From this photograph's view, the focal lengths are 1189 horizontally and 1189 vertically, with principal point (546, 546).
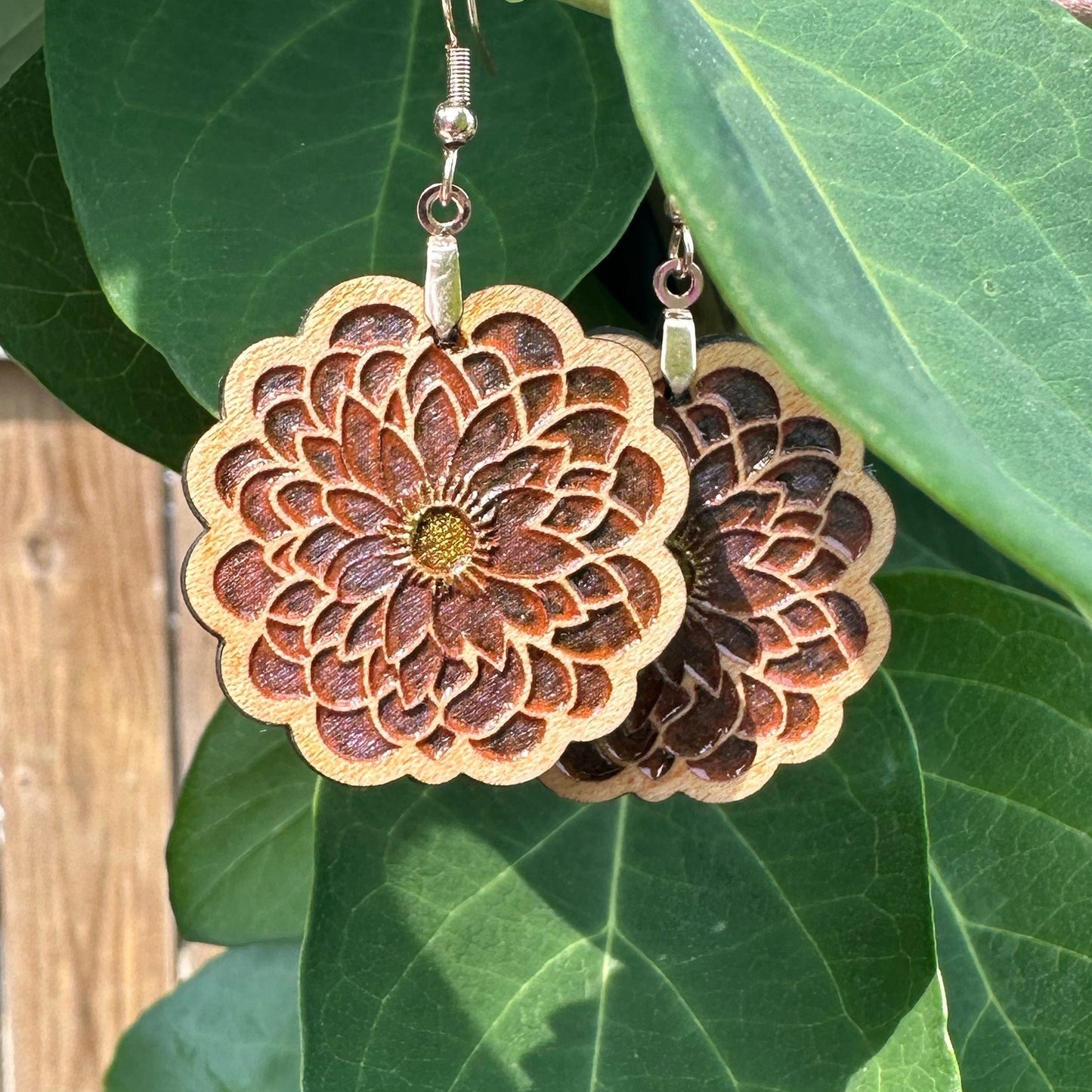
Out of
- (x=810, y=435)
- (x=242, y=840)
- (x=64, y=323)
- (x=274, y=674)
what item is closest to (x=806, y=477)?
(x=810, y=435)

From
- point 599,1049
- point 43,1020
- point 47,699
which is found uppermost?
point 599,1049

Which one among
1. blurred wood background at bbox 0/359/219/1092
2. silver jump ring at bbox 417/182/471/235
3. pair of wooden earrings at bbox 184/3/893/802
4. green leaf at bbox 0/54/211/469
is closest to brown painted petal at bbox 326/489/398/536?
pair of wooden earrings at bbox 184/3/893/802

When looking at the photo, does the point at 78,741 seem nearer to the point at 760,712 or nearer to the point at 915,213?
the point at 760,712

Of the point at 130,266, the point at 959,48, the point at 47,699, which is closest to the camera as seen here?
the point at 959,48

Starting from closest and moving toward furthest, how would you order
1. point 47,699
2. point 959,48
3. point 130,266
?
point 959,48, point 130,266, point 47,699

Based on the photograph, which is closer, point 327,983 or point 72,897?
point 327,983

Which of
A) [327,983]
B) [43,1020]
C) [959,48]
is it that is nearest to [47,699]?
[43,1020]

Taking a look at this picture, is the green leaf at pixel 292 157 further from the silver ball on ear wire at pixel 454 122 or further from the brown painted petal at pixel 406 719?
the brown painted petal at pixel 406 719

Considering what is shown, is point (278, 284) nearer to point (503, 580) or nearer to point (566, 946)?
point (503, 580)
